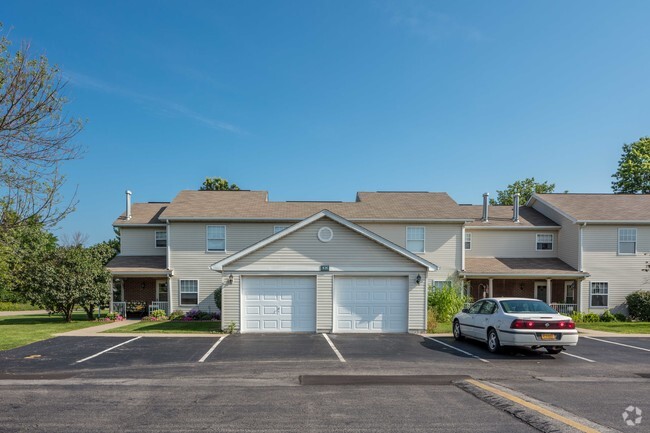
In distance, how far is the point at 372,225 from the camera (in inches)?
928

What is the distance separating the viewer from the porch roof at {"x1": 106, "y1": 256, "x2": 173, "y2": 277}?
2195 centimetres

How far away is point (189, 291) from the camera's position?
22750mm

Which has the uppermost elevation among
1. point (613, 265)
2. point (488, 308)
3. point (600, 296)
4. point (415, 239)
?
point (415, 239)

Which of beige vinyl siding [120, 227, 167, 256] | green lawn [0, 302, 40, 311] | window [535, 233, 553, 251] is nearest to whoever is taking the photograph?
beige vinyl siding [120, 227, 167, 256]

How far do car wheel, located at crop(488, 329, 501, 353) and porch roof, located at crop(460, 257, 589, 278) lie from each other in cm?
1073

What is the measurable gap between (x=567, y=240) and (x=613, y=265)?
2.66 m

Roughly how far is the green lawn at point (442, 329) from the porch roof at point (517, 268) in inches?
195

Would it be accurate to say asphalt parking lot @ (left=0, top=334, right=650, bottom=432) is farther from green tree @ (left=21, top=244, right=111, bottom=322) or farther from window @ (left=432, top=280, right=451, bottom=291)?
window @ (left=432, top=280, right=451, bottom=291)

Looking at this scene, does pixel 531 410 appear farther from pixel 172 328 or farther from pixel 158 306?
pixel 158 306

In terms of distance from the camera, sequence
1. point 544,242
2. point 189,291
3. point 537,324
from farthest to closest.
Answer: point 544,242
point 189,291
point 537,324

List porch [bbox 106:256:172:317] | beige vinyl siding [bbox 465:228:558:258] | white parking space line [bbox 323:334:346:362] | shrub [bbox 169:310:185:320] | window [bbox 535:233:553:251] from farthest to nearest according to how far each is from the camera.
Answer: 1. window [bbox 535:233:553:251]
2. beige vinyl siding [bbox 465:228:558:258]
3. porch [bbox 106:256:172:317]
4. shrub [bbox 169:310:185:320]
5. white parking space line [bbox 323:334:346:362]

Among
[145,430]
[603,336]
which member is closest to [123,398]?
[145,430]

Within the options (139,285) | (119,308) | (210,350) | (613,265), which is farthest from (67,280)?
(613,265)

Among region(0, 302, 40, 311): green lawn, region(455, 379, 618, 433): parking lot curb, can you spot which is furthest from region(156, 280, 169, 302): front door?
region(0, 302, 40, 311): green lawn
